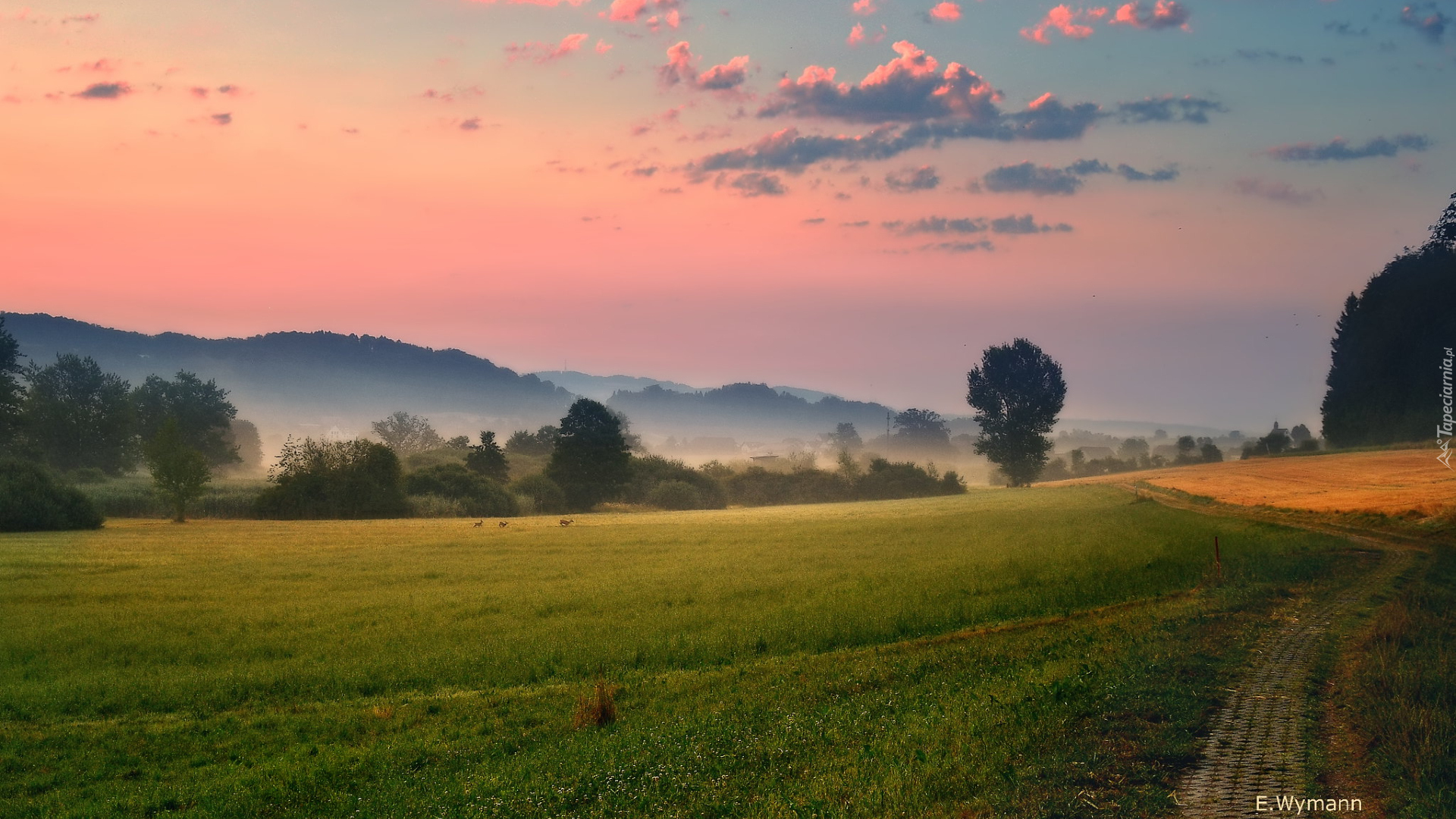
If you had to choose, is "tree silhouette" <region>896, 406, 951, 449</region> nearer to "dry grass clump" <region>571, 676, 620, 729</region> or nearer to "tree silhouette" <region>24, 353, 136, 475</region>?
"tree silhouette" <region>24, 353, 136, 475</region>

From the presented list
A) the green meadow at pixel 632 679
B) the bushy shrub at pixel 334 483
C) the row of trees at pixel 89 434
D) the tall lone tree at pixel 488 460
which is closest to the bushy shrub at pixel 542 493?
the tall lone tree at pixel 488 460

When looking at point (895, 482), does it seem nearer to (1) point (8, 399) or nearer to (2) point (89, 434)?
(1) point (8, 399)

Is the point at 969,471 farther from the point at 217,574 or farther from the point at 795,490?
the point at 217,574

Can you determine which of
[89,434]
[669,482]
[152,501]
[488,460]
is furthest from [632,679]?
[89,434]

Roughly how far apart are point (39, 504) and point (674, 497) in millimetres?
56674

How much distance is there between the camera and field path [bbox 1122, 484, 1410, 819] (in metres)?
8.27

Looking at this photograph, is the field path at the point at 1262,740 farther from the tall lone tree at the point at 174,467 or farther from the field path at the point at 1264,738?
the tall lone tree at the point at 174,467

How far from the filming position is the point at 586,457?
85125 millimetres

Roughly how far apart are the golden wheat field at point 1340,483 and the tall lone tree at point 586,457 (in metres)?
53.1

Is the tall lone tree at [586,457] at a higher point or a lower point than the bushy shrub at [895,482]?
higher

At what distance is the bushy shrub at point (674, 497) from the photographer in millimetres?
92250

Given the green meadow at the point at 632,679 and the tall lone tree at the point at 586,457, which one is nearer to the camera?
the green meadow at the point at 632,679

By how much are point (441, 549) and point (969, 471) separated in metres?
156

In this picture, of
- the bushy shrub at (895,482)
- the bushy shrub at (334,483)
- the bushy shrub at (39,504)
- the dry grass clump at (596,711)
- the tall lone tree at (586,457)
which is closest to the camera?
the dry grass clump at (596,711)
